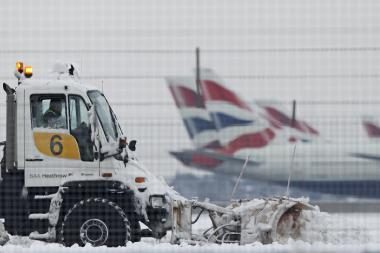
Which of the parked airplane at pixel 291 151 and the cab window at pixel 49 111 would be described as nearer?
the parked airplane at pixel 291 151

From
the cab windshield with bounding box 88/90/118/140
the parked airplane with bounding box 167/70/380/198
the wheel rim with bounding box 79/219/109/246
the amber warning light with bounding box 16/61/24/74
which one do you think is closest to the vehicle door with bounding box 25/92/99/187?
the cab windshield with bounding box 88/90/118/140

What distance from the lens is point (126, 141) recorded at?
9273 millimetres

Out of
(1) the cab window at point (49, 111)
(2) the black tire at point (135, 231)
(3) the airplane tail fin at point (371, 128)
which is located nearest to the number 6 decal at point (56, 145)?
(1) the cab window at point (49, 111)

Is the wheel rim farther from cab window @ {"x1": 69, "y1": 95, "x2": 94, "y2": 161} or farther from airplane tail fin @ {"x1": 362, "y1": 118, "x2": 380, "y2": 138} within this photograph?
airplane tail fin @ {"x1": 362, "y1": 118, "x2": 380, "y2": 138}

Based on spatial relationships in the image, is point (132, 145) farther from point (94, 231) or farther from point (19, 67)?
point (19, 67)

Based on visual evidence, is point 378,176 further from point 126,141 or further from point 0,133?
point 0,133

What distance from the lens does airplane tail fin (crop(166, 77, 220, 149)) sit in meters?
8.79

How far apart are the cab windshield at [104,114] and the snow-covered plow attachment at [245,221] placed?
0.89 metres

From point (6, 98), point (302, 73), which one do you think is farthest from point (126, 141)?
point (302, 73)

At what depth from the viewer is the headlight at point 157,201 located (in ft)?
31.3

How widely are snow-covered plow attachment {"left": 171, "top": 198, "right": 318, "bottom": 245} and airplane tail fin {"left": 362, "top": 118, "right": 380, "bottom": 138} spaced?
3.73ft

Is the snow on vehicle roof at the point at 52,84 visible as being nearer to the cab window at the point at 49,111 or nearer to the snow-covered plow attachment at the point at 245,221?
the cab window at the point at 49,111

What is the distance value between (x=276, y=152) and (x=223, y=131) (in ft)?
1.86

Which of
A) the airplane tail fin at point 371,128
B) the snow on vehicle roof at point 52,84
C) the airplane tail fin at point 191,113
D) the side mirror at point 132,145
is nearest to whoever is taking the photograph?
the airplane tail fin at point 371,128
